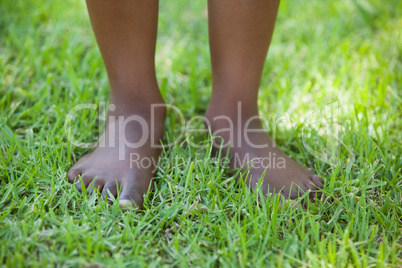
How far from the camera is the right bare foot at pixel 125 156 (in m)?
1.22

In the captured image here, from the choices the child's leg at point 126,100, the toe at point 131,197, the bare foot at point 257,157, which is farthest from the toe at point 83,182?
the bare foot at point 257,157

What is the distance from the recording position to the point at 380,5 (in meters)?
2.34

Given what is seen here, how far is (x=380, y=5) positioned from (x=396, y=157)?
132cm

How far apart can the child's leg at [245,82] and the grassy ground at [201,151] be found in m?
0.09

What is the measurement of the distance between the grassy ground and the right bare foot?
5 centimetres

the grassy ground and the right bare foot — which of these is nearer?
the grassy ground

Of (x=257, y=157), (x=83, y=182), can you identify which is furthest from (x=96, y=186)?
(x=257, y=157)

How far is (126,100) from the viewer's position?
1368mm

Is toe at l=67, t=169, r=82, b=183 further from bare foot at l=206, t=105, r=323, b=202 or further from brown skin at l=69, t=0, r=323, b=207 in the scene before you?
bare foot at l=206, t=105, r=323, b=202

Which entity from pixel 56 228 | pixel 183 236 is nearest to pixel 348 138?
pixel 183 236

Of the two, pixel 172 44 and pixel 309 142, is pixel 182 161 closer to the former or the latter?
pixel 309 142

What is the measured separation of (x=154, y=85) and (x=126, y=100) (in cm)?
11

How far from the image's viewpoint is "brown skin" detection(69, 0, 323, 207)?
3.93 ft

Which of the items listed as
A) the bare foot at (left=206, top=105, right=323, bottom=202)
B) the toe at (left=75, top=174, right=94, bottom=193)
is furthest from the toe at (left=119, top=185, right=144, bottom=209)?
the bare foot at (left=206, top=105, right=323, bottom=202)
